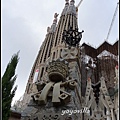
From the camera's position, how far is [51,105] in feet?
6.45

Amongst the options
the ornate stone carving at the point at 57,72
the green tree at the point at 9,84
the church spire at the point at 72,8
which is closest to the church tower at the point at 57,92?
the ornate stone carving at the point at 57,72

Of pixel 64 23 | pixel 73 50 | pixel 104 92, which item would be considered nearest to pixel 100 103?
pixel 104 92

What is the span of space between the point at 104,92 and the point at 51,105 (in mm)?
14675

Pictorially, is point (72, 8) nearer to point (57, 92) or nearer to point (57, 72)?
point (57, 72)

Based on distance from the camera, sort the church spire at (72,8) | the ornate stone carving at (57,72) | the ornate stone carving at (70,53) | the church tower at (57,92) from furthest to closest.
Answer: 1. the church spire at (72,8)
2. the ornate stone carving at (70,53)
3. the ornate stone carving at (57,72)
4. the church tower at (57,92)

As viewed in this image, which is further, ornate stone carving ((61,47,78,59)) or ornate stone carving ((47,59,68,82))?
ornate stone carving ((61,47,78,59))

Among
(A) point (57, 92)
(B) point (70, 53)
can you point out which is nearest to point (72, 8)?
(B) point (70, 53)

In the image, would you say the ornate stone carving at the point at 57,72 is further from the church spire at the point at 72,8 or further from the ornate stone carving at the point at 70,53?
the church spire at the point at 72,8

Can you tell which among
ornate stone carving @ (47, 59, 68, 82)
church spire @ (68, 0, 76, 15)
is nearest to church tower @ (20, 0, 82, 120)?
ornate stone carving @ (47, 59, 68, 82)

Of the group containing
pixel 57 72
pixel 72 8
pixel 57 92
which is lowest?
pixel 57 92

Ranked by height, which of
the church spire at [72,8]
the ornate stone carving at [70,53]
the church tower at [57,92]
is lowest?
the church tower at [57,92]

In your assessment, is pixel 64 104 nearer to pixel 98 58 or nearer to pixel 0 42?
pixel 0 42

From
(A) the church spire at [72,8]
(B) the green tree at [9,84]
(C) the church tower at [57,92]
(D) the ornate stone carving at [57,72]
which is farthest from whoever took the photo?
(A) the church spire at [72,8]

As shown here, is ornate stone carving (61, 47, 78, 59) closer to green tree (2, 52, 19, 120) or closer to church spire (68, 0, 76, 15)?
green tree (2, 52, 19, 120)
